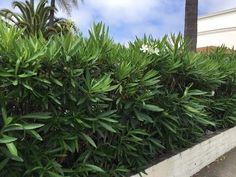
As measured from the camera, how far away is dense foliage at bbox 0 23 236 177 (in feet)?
10.1

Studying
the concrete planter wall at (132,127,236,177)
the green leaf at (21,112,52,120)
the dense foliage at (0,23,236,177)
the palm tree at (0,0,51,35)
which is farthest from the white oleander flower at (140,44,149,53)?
the palm tree at (0,0,51,35)

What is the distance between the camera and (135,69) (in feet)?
13.7

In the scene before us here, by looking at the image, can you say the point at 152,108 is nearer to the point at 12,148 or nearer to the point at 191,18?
the point at 12,148

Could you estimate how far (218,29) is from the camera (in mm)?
38906

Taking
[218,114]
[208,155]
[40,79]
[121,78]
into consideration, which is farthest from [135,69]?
[218,114]

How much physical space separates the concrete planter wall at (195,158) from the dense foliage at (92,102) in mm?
176

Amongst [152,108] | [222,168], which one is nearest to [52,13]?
[222,168]

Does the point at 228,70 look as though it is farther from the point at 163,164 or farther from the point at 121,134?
the point at 121,134

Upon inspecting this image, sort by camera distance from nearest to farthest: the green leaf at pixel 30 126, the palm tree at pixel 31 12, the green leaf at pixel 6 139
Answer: the green leaf at pixel 6 139 → the green leaf at pixel 30 126 → the palm tree at pixel 31 12

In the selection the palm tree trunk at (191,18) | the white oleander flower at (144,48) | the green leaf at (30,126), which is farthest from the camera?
the palm tree trunk at (191,18)

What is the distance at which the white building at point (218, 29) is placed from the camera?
37.4 metres

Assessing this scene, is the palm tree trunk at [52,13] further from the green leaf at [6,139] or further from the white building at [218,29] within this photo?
the green leaf at [6,139]

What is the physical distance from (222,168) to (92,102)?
12.3ft

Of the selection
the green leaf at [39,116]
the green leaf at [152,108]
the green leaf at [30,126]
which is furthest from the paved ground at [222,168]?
the green leaf at [30,126]
